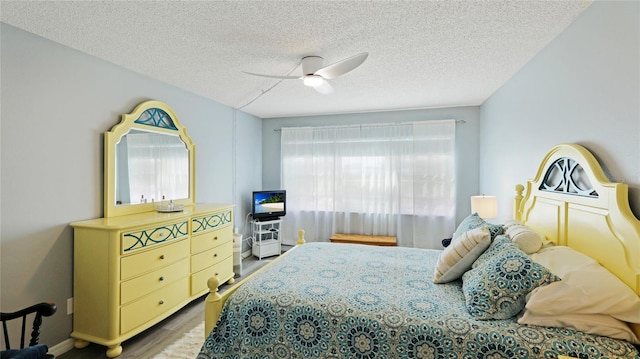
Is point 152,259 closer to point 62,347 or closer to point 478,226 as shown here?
point 62,347

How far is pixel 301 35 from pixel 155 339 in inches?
108

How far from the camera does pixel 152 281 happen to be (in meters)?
2.42

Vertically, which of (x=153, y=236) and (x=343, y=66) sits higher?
(x=343, y=66)

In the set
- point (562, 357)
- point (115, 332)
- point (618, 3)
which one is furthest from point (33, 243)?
point (618, 3)

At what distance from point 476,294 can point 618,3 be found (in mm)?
1721

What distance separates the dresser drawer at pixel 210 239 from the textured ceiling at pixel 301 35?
170cm

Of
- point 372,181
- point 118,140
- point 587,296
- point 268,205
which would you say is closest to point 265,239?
point 268,205

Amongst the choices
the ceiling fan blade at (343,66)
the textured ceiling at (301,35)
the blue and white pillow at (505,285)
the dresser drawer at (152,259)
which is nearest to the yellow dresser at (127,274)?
the dresser drawer at (152,259)

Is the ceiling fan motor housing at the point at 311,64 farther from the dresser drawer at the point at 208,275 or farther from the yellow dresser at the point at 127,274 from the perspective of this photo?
the dresser drawer at the point at 208,275

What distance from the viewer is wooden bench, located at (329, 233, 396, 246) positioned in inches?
164

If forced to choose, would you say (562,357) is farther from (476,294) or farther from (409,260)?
(409,260)

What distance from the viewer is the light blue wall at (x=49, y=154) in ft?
6.22

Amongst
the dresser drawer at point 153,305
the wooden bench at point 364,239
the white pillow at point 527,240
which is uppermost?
the white pillow at point 527,240

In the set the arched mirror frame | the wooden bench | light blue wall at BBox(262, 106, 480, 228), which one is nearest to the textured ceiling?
the arched mirror frame
